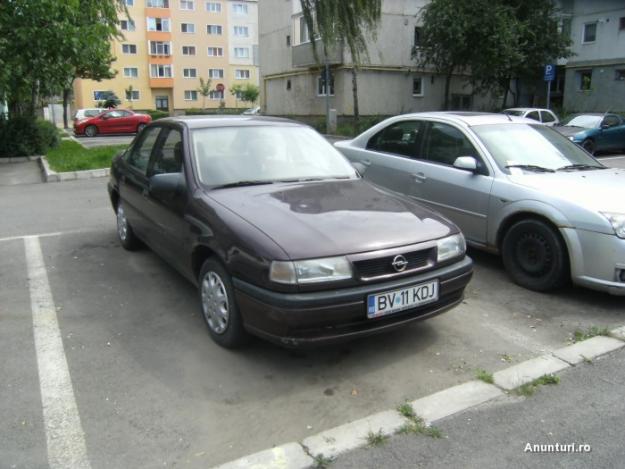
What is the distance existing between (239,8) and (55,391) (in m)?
72.4

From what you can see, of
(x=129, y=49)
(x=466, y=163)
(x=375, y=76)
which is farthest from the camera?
(x=129, y=49)

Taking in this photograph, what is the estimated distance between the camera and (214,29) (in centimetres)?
6788

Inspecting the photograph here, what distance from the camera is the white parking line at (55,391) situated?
2.74 metres

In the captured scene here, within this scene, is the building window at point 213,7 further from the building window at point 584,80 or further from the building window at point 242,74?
the building window at point 584,80

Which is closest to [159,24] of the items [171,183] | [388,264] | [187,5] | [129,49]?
[187,5]

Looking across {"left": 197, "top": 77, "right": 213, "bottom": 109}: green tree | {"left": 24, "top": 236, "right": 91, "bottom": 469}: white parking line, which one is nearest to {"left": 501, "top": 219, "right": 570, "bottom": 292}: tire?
{"left": 24, "top": 236, "right": 91, "bottom": 469}: white parking line

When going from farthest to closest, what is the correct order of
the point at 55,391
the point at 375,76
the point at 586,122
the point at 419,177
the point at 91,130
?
the point at 91,130, the point at 375,76, the point at 586,122, the point at 419,177, the point at 55,391

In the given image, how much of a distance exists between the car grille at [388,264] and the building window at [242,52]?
234ft

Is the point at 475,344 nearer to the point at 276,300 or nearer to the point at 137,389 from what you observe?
the point at 276,300

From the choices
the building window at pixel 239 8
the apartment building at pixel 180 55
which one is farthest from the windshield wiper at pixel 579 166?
the building window at pixel 239 8

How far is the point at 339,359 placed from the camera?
375cm

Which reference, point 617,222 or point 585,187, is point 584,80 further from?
point 617,222

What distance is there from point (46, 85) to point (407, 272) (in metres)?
14.0

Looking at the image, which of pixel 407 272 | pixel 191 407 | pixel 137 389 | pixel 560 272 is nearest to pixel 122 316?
pixel 137 389
